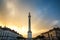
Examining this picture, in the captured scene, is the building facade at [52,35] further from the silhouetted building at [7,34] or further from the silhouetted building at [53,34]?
the silhouetted building at [7,34]

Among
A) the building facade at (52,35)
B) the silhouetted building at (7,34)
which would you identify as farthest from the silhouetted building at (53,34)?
the silhouetted building at (7,34)

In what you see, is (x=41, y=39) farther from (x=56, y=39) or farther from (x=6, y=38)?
(x=6, y=38)

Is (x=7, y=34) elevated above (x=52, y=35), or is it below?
above

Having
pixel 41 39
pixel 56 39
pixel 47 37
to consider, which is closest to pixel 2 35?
pixel 41 39

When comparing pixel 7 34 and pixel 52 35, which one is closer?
pixel 7 34

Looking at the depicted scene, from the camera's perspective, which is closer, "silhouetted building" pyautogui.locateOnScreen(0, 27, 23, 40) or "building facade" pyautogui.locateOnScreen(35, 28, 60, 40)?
"silhouetted building" pyautogui.locateOnScreen(0, 27, 23, 40)

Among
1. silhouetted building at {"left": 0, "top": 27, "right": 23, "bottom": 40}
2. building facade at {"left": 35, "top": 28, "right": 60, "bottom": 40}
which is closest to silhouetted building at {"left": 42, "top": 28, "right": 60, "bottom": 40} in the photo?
building facade at {"left": 35, "top": 28, "right": 60, "bottom": 40}

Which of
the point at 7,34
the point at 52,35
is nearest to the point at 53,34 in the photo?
the point at 52,35

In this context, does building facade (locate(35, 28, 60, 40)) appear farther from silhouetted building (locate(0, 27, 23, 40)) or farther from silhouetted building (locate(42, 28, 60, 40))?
silhouetted building (locate(0, 27, 23, 40))

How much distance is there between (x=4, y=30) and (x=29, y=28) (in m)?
7.59

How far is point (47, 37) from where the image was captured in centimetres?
3247

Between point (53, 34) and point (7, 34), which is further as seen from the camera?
point (53, 34)

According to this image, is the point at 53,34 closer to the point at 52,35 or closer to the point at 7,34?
the point at 52,35

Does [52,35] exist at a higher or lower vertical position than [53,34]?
lower
